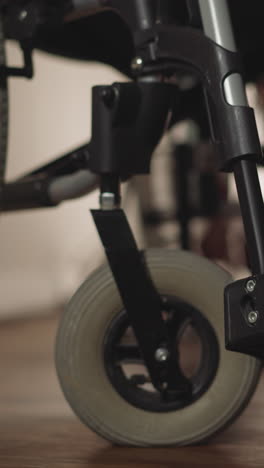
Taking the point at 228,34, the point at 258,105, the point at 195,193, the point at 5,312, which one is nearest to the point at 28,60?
the point at 228,34

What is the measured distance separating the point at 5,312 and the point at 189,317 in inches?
69.9

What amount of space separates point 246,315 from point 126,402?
8.4 inches

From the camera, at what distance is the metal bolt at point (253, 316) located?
0.58m

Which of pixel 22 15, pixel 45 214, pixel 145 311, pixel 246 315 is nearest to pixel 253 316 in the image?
pixel 246 315

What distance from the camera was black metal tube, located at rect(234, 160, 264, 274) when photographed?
1.93 ft

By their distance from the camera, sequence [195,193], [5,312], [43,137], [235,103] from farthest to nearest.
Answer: [43,137] → [5,312] → [195,193] → [235,103]

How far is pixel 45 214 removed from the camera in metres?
2.75

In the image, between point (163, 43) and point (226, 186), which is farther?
point (226, 186)

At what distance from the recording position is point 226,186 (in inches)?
89.1

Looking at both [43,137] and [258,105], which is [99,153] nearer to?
[258,105]

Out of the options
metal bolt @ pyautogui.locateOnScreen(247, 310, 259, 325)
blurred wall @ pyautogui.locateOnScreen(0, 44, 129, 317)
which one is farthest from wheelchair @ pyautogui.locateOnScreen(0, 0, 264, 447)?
blurred wall @ pyautogui.locateOnScreen(0, 44, 129, 317)

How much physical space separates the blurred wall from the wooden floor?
1.37 meters

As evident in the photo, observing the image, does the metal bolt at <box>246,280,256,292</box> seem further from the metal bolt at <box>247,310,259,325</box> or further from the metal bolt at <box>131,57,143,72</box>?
the metal bolt at <box>131,57,143,72</box>

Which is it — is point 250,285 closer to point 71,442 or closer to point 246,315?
point 246,315
